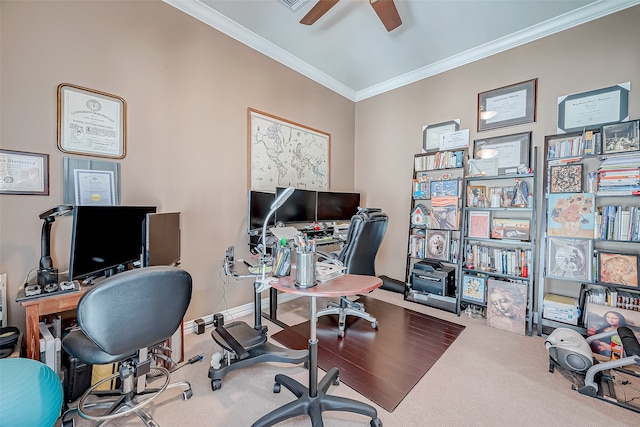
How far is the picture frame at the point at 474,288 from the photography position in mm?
2752

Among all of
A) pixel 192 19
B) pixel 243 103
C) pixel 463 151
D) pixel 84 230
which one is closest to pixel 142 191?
pixel 84 230

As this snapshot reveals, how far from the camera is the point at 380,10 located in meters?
1.95

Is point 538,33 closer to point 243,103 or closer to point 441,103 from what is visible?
point 441,103

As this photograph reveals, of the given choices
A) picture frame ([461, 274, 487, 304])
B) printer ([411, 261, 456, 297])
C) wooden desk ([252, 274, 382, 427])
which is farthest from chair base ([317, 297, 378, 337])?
picture frame ([461, 274, 487, 304])

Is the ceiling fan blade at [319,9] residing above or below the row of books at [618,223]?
above

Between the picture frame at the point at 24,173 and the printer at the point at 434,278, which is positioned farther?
the printer at the point at 434,278

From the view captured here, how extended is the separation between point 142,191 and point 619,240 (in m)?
4.04

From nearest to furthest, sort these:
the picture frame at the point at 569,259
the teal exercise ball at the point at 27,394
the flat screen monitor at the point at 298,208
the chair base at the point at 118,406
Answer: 1. the teal exercise ball at the point at 27,394
2. the chair base at the point at 118,406
3. the picture frame at the point at 569,259
4. the flat screen monitor at the point at 298,208

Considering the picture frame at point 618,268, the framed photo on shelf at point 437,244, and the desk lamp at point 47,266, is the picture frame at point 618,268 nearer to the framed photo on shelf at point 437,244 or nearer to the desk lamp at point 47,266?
the framed photo on shelf at point 437,244

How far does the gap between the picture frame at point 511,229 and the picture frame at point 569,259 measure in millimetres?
217

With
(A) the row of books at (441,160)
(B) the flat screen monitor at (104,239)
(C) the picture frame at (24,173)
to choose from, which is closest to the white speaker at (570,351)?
(A) the row of books at (441,160)

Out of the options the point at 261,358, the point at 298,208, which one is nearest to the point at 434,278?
the point at 298,208

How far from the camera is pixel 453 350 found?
2123mm

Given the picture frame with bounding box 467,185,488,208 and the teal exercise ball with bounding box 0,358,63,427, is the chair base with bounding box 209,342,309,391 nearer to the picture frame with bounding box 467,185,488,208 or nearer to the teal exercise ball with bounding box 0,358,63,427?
the teal exercise ball with bounding box 0,358,63,427
